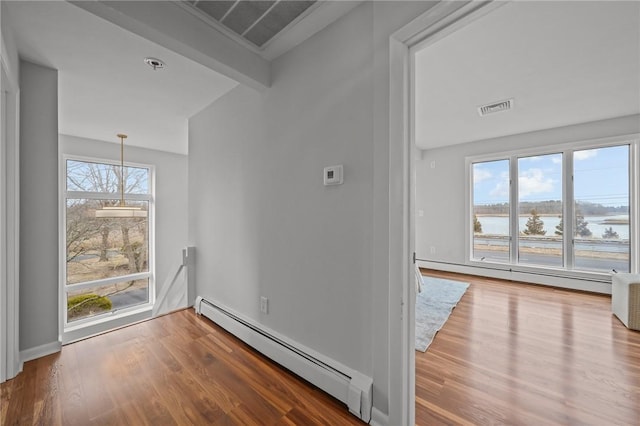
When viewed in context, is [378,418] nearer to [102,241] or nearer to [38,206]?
[38,206]

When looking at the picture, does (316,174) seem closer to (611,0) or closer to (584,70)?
(611,0)

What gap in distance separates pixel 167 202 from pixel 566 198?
6958mm

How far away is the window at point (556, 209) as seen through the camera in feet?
12.0

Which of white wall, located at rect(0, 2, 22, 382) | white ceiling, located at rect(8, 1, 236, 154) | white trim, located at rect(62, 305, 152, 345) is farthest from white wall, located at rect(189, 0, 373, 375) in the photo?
white trim, located at rect(62, 305, 152, 345)

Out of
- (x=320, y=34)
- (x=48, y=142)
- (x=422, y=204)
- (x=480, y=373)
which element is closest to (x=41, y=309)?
(x=48, y=142)

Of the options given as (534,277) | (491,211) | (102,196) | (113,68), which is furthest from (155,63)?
(534,277)

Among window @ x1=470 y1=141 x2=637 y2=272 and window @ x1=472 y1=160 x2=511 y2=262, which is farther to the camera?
window @ x1=472 y1=160 x2=511 y2=262

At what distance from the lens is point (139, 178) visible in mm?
4766

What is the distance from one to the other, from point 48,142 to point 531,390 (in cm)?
394

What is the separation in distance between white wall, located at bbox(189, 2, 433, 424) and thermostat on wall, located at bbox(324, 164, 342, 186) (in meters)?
0.04

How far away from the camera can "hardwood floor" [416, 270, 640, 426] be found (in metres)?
1.46

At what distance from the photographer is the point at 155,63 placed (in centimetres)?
205

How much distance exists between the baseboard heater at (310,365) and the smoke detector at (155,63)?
2233 mm

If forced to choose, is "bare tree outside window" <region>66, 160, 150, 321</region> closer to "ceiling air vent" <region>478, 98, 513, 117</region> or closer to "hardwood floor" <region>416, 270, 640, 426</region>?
"hardwood floor" <region>416, 270, 640, 426</region>
